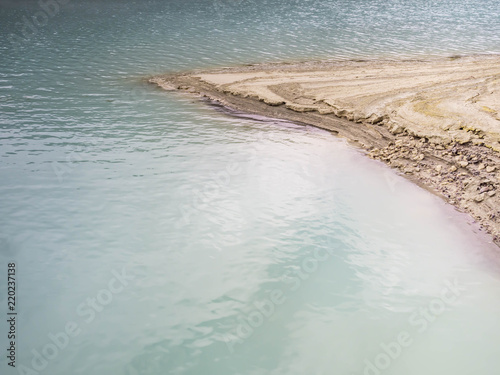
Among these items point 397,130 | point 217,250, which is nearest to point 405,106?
point 397,130

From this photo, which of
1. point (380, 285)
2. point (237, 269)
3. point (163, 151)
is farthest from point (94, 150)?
point (380, 285)

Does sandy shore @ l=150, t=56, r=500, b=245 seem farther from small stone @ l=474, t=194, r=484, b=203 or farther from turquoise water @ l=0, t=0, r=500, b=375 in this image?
turquoise water @ l=0, t=0, r=500, b=375

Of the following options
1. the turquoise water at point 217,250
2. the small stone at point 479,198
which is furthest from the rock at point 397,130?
the small stone at point 479,198

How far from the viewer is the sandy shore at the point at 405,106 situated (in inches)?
368

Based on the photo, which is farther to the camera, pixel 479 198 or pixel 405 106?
pixel 405 106

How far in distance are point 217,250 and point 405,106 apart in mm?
7934

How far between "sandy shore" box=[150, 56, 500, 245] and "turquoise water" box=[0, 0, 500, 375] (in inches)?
→ 26.0

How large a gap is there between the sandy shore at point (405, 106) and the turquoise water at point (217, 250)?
66cm

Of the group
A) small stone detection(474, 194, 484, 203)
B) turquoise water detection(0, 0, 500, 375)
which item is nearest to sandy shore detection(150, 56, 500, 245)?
small stone detection(474, 194, 484, 203)

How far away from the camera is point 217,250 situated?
736 centimetres

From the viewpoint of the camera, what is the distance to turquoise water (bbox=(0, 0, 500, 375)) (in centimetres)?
569

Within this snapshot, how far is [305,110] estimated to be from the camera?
42.5 ft

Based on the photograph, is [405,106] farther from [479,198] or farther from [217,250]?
[217,250]

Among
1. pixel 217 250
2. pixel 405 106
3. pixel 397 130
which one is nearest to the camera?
pixel 217 250
